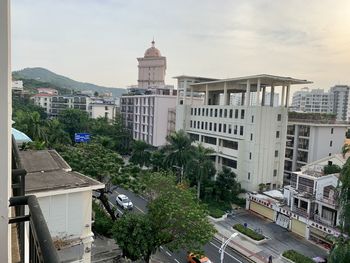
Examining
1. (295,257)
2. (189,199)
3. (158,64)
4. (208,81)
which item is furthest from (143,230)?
(158,64)

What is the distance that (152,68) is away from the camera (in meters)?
49.0

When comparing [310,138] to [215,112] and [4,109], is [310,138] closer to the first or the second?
[215,112]

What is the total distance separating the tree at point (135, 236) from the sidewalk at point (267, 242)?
18.4ft

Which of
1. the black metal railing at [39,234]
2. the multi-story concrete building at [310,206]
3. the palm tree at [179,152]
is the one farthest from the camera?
the palm tree at [179,152]

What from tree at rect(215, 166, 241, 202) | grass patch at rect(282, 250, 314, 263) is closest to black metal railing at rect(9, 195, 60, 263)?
grass patch at rect(282, 250, 314, 263)

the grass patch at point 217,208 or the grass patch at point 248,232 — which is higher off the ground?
the grass patch at point 217,208

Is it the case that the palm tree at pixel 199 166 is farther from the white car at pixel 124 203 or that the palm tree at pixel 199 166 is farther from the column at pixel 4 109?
the column at pixel 4 109

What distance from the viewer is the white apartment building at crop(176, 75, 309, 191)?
21500 mm

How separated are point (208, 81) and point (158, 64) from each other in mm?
22869

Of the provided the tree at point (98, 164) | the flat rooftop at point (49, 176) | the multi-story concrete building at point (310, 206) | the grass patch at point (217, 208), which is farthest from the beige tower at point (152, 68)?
the flat rooftop at point (49, 176)

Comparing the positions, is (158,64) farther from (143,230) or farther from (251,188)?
(143,230)

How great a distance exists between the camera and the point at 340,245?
863 centimetres

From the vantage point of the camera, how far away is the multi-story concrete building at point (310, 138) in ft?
80.2

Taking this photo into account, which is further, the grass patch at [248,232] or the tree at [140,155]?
the tree at [140,155]
